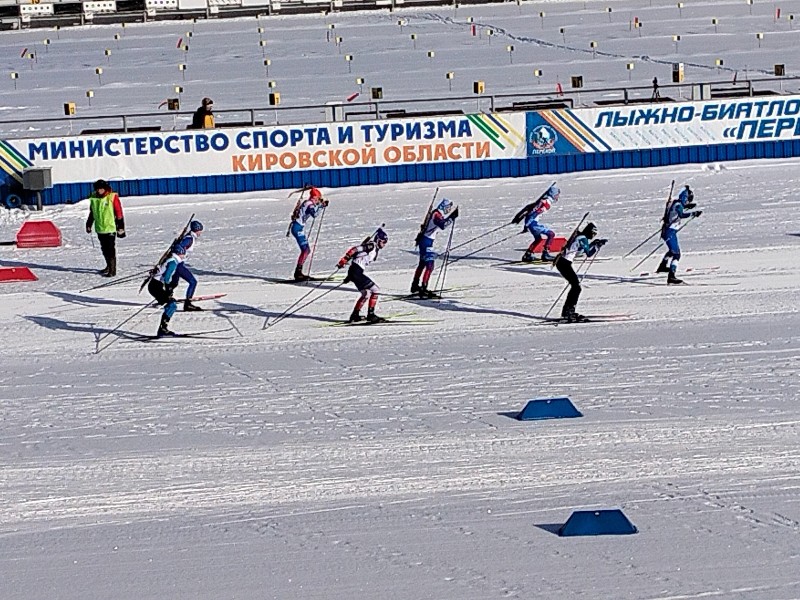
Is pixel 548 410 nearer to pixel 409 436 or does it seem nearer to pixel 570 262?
pixel 409 436

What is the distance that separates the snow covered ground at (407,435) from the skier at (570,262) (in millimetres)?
408

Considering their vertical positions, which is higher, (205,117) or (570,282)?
(205,117)

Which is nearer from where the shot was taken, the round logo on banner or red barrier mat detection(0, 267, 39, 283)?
red barrier mat detection(0, 267, 39, 283)

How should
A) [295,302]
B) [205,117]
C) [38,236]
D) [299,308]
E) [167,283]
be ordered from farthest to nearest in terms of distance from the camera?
[205,117], [38,236], [295,302], [299,308], [167,283]

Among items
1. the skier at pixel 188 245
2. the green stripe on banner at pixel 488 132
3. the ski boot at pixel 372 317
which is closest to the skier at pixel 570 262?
the ski boot at pixel 372 317

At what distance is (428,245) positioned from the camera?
17.0m

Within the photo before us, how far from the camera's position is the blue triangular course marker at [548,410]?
12062 millimetres

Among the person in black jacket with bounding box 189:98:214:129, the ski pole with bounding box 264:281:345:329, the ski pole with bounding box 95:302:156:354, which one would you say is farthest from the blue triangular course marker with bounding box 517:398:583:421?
the person in black jacket with bounding box 189:98:214:129

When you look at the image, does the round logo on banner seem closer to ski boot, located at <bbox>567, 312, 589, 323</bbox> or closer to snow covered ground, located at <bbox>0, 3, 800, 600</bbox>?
snow covered ground, located at <bbox>0, 3, 800, 600</bbox>

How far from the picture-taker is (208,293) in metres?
17.9

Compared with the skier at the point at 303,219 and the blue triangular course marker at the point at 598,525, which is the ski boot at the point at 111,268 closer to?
the skier at the point at 303,219

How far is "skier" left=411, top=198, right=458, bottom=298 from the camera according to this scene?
55.8 feet

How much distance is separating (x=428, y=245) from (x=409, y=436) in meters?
5.58

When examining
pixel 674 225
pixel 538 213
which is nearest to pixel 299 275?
pixel 538 213
